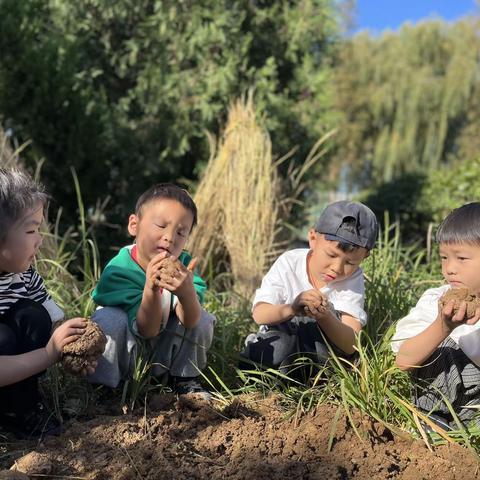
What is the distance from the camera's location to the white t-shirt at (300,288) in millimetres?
2604

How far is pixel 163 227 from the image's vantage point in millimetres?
2475

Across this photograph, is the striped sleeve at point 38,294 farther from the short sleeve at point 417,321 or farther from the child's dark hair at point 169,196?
the short sleeve at point 417,321

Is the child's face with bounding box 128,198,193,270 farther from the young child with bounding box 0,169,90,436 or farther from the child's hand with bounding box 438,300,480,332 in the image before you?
the child's hand with bounding box 438,300,480,332

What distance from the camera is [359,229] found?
2.55 meters

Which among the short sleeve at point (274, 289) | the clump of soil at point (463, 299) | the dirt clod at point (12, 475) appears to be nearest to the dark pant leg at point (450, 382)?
the clump of soil at point (463, 299)

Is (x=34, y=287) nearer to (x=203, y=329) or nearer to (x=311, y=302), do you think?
(x=203, y=329)

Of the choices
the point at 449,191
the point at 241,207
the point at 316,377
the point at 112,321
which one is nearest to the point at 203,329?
the point at 112,321

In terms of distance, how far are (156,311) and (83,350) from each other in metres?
0.39

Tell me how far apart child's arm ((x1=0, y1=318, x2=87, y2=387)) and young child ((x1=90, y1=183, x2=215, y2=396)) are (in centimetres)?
33

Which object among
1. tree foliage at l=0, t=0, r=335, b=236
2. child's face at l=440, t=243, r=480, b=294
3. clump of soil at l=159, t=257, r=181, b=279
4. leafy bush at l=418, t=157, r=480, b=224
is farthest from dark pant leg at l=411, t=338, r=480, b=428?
tree foliage at l=0, t=0, r=335, b=236

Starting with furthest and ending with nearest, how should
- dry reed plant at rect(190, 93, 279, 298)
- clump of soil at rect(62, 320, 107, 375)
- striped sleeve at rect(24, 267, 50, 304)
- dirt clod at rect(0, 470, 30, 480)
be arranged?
dry reed plant at rect(190, 93, 279, 298) → striped sleeve at rect(24, 267, 50, 304) → clump of soil at rect(62, 320, 107, 375) → dirt clod at rect(0, 470, 30, 480)

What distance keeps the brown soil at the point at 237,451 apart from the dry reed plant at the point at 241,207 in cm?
216

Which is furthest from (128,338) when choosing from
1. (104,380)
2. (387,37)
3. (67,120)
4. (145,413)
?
(387,37)

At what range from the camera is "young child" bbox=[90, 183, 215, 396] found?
242 centimetres
